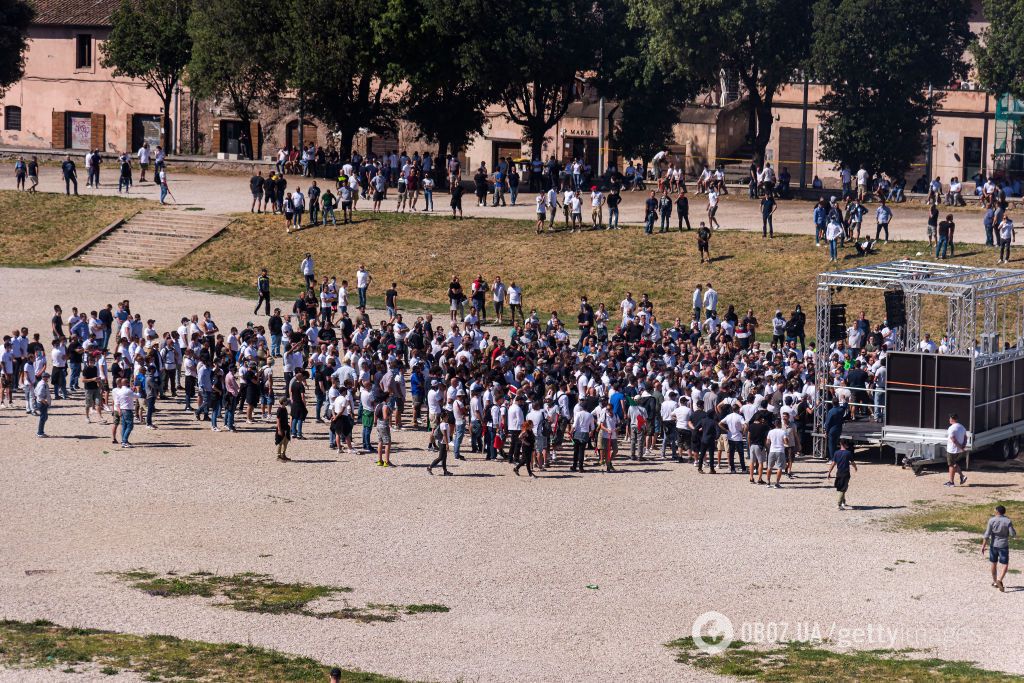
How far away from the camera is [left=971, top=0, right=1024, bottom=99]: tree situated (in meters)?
56.4

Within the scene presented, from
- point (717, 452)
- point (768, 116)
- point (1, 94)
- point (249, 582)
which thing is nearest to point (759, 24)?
point (768, 116)

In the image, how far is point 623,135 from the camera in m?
63.1

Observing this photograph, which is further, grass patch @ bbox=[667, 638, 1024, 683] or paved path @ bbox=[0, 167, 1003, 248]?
paved path @ bbox=[0, 167, 1003, 248]

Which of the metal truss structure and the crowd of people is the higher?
the metal truss structure

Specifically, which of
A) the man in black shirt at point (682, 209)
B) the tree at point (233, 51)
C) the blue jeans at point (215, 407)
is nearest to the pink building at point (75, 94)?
the tree at point (233, 51)

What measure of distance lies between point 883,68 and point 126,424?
3717 cm

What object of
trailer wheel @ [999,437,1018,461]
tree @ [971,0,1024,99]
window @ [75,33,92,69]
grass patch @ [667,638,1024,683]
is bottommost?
grass patch @ [667,638,1024,683]

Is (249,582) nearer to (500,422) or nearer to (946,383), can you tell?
(500,422)

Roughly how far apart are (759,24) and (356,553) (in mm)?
39595

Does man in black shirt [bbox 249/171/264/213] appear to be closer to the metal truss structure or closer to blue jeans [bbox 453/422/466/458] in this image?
the metal truss structure

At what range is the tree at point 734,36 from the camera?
5766 cm

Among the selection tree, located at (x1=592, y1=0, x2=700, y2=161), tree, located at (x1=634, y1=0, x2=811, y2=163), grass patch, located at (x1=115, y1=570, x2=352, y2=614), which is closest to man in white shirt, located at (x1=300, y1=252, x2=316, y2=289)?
tree, located at (x1=592, y1=0, x2=700, y2=161)

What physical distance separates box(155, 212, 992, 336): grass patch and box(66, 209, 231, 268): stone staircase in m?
0.79

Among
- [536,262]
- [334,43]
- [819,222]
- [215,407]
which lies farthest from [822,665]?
[334,43]
